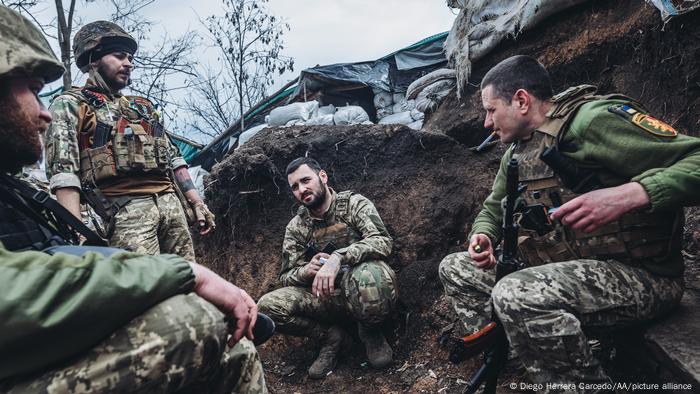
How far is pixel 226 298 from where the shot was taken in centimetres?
127

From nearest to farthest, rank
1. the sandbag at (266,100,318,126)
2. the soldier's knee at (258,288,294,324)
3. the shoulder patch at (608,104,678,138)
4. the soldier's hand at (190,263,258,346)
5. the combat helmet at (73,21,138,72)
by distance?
the soldier's hand at (190,263,258,346) → the shoulder patch at (608,104,678,138) → the combat helmet at (73,21,138,72) → the soldier's knee at (258,288,294,324) → the sandbag at (266,100,318,126)

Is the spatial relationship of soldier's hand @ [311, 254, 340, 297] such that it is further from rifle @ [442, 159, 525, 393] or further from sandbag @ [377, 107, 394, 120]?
sandbag @ [377, 107, 394, 120]

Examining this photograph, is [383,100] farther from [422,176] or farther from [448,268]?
[448,268]

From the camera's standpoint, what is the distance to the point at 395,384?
9.75 feet

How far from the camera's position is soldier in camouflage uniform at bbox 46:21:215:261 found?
2.67m

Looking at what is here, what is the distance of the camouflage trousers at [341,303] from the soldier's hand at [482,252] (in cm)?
88

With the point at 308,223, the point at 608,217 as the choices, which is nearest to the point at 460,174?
the point at 308,223

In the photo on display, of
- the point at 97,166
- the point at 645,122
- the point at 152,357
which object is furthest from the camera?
the point at 97,166

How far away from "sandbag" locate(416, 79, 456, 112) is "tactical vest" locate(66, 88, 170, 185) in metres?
Result: 3.77

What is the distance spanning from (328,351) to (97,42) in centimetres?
289

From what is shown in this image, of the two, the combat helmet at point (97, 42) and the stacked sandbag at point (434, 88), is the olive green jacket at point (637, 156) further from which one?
the stacked sandbag at point (434, 88)

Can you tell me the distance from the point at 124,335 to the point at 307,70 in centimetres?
882

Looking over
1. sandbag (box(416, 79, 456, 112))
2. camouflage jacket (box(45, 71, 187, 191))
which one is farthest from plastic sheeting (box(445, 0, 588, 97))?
camouflage jacket (box(45, 71, 187, 191))

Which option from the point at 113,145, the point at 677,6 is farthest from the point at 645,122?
the point at 113,145
